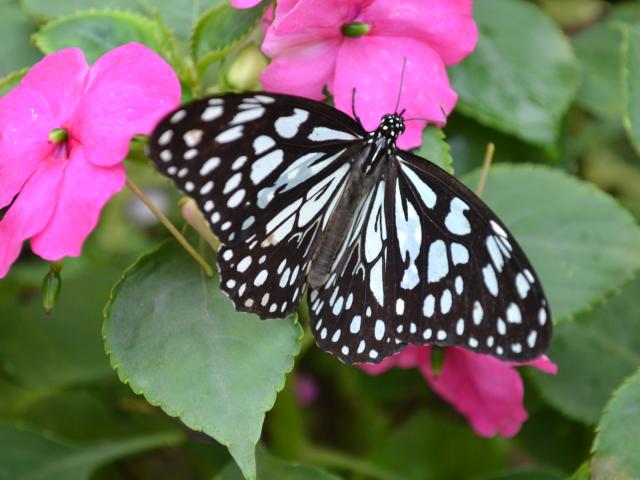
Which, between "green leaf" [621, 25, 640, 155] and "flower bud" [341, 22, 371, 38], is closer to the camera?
"flower bud" [341, 22, 371, 38]

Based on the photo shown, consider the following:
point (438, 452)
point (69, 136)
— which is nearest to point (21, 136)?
point (69, 136)

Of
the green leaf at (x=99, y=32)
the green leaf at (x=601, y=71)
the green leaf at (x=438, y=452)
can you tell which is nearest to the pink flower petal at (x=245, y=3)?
the green leaf at (x=99, y=32)

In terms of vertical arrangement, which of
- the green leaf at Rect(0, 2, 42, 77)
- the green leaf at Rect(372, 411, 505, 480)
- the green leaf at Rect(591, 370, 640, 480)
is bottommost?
the green leaf at Rect(372, 411, 505, 480)

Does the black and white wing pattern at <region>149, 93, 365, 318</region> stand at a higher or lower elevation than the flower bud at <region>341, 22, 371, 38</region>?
lower

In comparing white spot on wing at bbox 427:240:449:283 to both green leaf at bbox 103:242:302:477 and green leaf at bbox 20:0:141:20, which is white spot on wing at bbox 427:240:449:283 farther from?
green leaf at bbox 20:0:141:20

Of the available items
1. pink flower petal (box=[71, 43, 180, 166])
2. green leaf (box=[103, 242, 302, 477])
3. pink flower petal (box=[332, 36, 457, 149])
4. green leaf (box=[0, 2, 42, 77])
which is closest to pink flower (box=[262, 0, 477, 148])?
pink flower petal (box=[332, 36, 457, 149])

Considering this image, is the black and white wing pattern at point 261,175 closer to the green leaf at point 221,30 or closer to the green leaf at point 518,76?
the green leaf at point 221,30

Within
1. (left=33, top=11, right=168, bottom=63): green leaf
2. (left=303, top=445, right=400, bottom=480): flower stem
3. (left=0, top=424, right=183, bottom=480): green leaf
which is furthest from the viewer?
(left=303, top=445, right=400, bottom=480): flower stem

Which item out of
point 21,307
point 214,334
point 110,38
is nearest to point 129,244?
point 21,307
